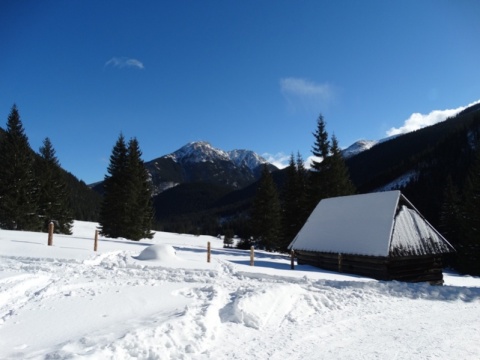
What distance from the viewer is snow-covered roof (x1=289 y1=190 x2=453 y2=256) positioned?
1883cm

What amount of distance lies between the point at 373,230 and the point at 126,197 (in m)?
28.5

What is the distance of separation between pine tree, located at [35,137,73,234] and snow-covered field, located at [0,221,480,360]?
2782 centimetres

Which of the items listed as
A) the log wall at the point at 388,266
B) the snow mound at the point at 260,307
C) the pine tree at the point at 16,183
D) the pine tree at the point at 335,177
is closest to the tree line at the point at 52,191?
the pine tree at the point at 16,183

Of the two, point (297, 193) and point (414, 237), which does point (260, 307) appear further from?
point (297, 193)

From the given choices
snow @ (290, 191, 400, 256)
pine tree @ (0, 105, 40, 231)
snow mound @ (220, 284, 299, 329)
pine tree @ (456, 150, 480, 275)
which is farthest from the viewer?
pine tree @ (456, 150, 480, 275)

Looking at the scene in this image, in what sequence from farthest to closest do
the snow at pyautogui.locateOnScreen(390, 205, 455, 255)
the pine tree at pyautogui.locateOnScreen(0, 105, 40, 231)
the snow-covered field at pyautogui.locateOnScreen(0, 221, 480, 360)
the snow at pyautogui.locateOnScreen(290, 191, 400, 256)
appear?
1. the pine tree at pyautogui.locateOnScreen(0, 105, 40, 231)
2. the snow at pyautogui.locateOnScreen(290, 191, 400, 256)
3. the snow at pyautogui.locateOnScreen(390, 205, 455, 255)
4. the snow-covered field at pyautogui.locateOnScreen(0, 221, 480, 360)

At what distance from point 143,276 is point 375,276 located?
13111mm

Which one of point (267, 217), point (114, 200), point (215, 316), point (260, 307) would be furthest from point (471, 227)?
point (114, 200)

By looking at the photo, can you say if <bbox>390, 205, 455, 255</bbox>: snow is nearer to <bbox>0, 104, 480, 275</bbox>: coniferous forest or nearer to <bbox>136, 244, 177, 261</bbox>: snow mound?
<bbox>136, 244, 177, 261</bbox>: snow mound

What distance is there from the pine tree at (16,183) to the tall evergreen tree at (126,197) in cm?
747

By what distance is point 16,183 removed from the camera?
32.4 metres

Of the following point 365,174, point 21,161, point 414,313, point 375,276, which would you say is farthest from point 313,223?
point 365,174

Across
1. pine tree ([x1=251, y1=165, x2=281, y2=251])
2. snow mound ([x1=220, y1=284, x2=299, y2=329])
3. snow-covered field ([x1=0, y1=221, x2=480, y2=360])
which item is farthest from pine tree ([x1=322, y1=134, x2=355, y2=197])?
snow mound ([x1=220, y1=284, x2=299, y2=329])

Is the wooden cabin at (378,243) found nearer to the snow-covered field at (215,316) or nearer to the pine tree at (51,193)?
the snow-covered field at (215,316)
